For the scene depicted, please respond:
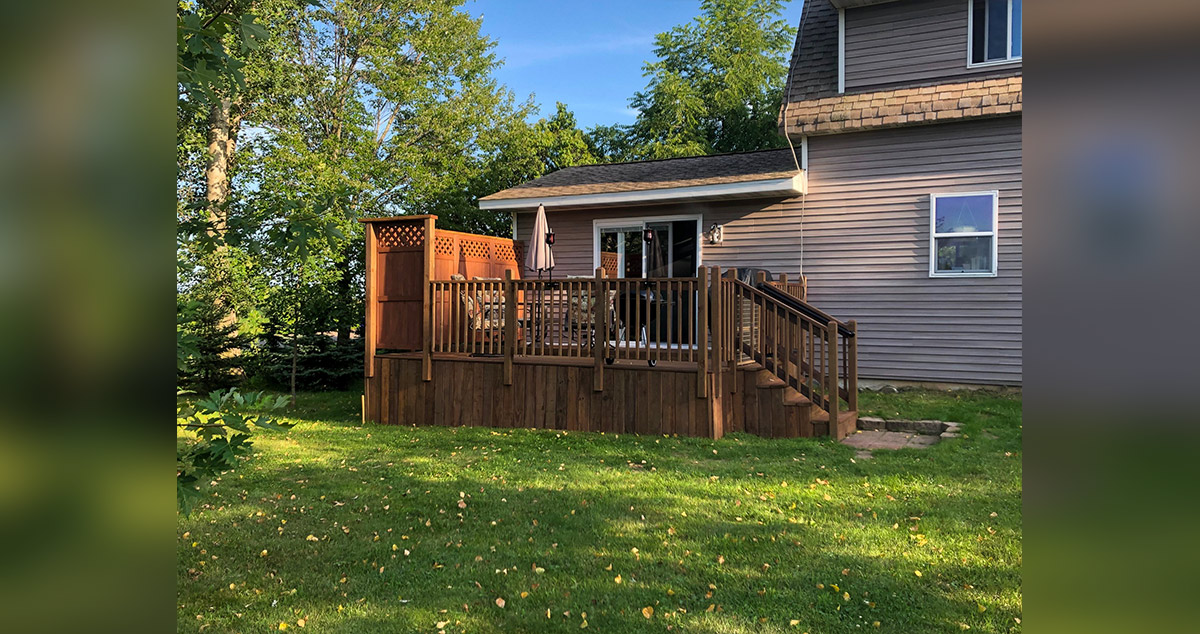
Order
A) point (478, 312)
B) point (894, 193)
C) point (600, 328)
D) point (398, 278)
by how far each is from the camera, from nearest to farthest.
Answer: point (600, 328)
point (478, 312)
point (398, 278)
point (894, 193)

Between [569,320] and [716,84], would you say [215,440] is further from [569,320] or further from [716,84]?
[716,84]

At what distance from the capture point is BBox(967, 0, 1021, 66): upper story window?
992cm

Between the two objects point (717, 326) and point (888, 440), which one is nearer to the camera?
point (888, 440)

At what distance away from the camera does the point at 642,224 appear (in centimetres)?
1220

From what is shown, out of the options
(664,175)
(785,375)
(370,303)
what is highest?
(664,175)

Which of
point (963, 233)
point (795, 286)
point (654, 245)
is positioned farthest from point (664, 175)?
point (963, 233)

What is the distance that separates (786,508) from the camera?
475 centimetres

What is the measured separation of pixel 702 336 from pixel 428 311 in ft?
10.8

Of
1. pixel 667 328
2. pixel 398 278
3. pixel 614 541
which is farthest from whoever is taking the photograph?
pixel 398 278

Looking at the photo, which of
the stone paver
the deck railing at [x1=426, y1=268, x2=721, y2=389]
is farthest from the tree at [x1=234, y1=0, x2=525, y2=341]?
the stone paver

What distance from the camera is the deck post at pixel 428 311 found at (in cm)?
855
